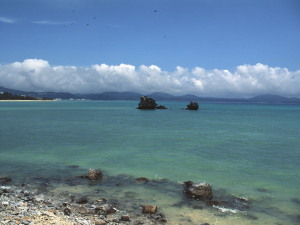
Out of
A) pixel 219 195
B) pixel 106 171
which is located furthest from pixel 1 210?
pixel 219 195

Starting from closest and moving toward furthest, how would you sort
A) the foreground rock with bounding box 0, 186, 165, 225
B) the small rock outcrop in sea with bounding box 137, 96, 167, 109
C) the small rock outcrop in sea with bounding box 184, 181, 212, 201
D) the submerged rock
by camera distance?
the foreground rock with bounding box 0, 186, 165, 225
the small rock outcrop in sea with bounding box 184, 181, 212, 201
the submerged rock
the small rock outcrop in sea with bounding box 137, 96, 167, 109

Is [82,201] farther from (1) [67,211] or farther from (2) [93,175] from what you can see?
(2) [93,175]

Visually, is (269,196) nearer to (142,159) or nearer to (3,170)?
(142,159)

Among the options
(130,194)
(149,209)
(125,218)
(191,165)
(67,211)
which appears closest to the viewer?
(125,218)

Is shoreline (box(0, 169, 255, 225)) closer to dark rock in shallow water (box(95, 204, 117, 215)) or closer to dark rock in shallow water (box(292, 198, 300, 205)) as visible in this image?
dark rock in shallow water (box(95, 204, 117, 215))

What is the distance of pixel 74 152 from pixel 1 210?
2243 centimetres

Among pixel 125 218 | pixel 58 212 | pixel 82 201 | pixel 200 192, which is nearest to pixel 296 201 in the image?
pixel 200 192

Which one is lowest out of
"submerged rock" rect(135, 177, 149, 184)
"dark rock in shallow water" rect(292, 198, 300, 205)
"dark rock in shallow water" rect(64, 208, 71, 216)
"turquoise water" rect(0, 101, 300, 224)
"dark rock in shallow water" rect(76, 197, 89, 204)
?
"dark rock in shallow water" rect(292, 198, 300, 205)

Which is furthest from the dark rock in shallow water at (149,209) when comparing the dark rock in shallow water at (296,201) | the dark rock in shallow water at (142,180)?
the dark rock in shallow water at (296,201)

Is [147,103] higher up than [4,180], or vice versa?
[147,103]

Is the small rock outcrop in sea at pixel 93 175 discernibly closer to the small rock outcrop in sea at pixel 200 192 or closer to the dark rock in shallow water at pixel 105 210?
the dark rock in shallow water at pixel 105 210

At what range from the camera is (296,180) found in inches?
1091

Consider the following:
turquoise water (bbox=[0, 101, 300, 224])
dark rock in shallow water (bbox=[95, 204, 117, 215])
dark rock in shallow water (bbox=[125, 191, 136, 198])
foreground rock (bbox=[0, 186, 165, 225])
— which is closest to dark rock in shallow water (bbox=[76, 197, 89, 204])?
foreground rock (bbox=[0, 186, 165, 225])

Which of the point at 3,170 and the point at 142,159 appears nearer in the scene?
the point at 3,170
